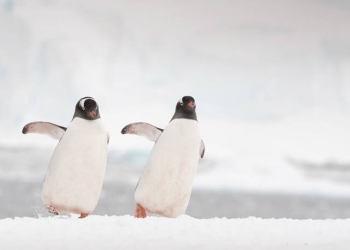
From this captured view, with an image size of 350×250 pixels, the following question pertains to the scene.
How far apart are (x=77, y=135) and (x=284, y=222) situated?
6.49ft

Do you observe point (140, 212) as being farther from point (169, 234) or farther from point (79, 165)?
point (169, 234)

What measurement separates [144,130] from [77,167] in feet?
2.79

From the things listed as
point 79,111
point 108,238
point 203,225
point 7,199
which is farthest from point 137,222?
point 7,199

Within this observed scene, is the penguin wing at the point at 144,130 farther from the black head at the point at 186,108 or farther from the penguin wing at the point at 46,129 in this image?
the penguin wing at the point at 46,129

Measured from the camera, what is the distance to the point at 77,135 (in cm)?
497

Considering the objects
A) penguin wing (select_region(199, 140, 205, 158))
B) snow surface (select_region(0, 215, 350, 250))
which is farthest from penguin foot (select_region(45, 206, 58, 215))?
penguin wing (select_region(199, 140, 205, 158))

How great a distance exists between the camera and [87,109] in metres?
4.95

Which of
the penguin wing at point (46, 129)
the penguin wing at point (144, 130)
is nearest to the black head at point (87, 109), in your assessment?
the penguin wing at point (46, 129)

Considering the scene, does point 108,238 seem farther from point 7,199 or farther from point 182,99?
point 7,199

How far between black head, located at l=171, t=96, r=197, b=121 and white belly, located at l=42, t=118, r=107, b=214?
28.7 inches

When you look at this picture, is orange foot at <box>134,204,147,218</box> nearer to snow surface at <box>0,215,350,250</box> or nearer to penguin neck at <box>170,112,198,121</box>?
snow surface at <box>0,215,350,250</box>

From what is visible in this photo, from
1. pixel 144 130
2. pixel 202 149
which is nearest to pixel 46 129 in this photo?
pixel 144 130

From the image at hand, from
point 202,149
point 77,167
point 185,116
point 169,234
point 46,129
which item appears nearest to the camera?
point 169,234

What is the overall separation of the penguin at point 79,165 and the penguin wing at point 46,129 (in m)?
0.30
